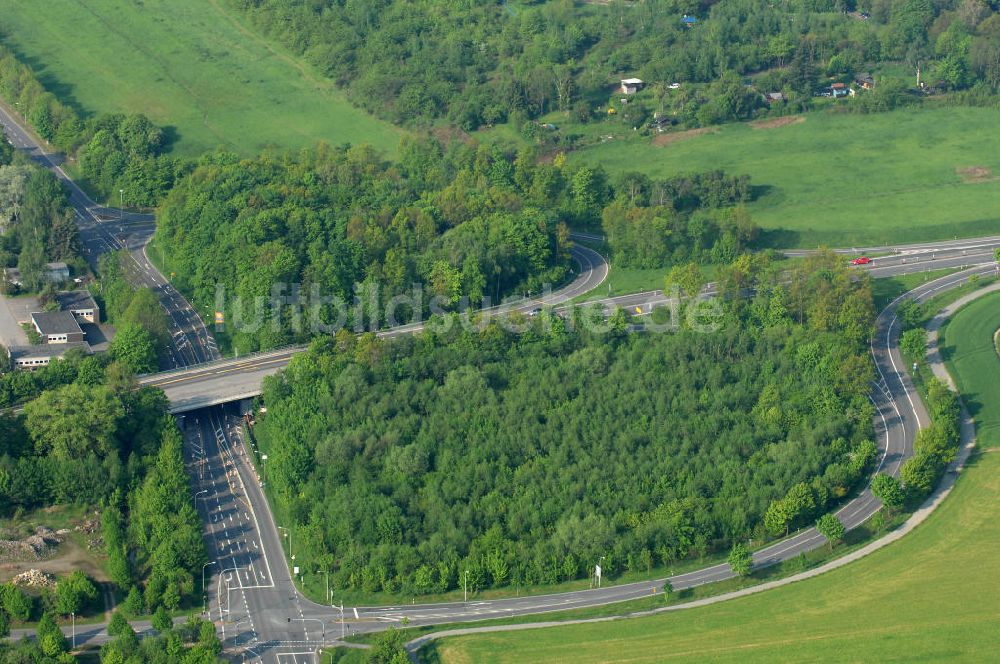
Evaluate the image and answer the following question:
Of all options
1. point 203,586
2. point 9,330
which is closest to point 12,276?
point 9,330

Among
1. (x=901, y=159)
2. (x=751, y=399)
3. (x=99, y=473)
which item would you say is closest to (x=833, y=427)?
(x=751, y=399)

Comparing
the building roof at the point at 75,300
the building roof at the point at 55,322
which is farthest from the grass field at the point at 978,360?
the building roof at the point at 75,300

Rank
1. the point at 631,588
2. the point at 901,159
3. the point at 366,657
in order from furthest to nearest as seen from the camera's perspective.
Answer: the point at 901,159
the point at 631,588
the point at 366,657

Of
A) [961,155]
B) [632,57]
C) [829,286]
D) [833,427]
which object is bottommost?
[833,427]

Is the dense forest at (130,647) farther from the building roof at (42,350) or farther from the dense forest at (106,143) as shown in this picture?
the dense forest at (106,143)

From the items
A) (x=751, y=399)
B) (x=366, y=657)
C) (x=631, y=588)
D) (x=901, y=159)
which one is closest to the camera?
(x=366, y=657)

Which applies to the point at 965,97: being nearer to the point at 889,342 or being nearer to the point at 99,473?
the point at 889,342

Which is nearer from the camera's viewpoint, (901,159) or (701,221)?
(701,221)
